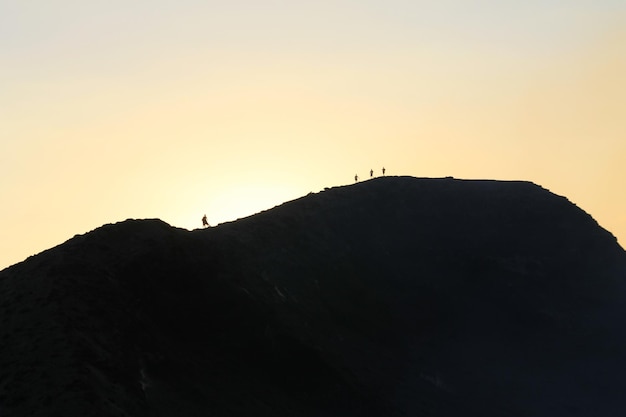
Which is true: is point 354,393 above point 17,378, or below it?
below

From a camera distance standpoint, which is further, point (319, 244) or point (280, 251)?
point (319, 244)

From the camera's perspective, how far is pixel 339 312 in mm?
69250

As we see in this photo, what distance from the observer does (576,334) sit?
80.9m

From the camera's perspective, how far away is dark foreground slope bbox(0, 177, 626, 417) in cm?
4153

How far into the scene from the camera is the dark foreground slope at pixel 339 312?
41.5 metres

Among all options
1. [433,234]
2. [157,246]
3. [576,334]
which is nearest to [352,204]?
[433,234]

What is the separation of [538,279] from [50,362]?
7168 centimetres

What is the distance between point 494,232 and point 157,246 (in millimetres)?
58250

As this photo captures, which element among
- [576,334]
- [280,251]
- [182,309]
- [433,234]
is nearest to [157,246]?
[182,309]

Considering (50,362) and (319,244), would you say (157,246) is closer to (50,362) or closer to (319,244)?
(50,362)

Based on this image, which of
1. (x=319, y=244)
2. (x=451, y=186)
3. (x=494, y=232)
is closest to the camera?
(x=319, y=244)

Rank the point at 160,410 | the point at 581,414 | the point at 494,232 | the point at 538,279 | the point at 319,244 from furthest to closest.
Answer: the point at 494,232, the point at 538,279, the point at 319,244, the point at 581,414, the point at 160,410

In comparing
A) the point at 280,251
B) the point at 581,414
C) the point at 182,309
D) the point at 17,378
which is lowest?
the point at 581,414

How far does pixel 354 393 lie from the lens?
187 ft
